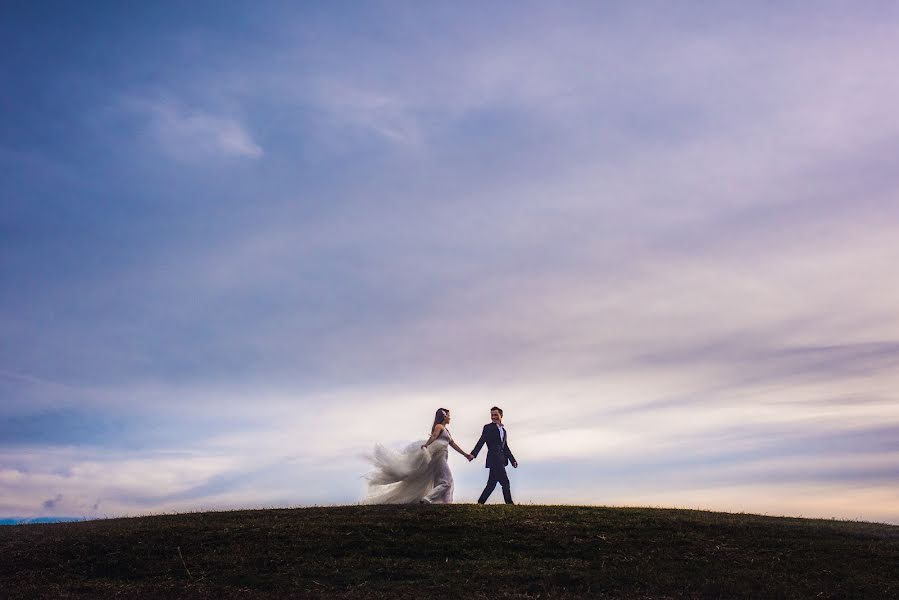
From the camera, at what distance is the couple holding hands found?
29109 mm

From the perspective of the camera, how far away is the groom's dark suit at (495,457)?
30.0m

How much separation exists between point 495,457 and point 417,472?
3083 mm

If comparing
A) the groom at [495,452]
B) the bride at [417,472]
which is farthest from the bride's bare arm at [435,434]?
the groom at [495,452]

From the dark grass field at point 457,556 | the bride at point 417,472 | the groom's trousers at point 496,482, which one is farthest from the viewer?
the groom's trousers at point 496,482

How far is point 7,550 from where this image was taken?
2539 centimetres

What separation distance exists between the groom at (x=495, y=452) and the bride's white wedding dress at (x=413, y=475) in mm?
1547

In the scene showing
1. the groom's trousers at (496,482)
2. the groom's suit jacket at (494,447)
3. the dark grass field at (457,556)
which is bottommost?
the dark grass field at (457,556)

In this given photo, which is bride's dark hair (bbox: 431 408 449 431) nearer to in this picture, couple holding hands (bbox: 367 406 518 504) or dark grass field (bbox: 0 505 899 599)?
couple holding hands (bbox: 367 406 518 504)

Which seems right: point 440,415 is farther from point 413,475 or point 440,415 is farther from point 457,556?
point 457,556

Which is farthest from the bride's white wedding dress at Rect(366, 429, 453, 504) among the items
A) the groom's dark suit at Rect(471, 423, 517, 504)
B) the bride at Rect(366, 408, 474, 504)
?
the groom's dark suit at Rect(471, 423, 517, 504)

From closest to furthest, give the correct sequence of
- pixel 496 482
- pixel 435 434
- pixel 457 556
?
pixel 457 556 < pixel 435 434 < pixel 496 482

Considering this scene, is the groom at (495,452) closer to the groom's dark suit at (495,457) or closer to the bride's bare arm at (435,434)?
the groom's dark suit at (495,457)

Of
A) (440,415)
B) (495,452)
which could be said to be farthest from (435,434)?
(495,452)

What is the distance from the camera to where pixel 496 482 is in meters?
30.2
